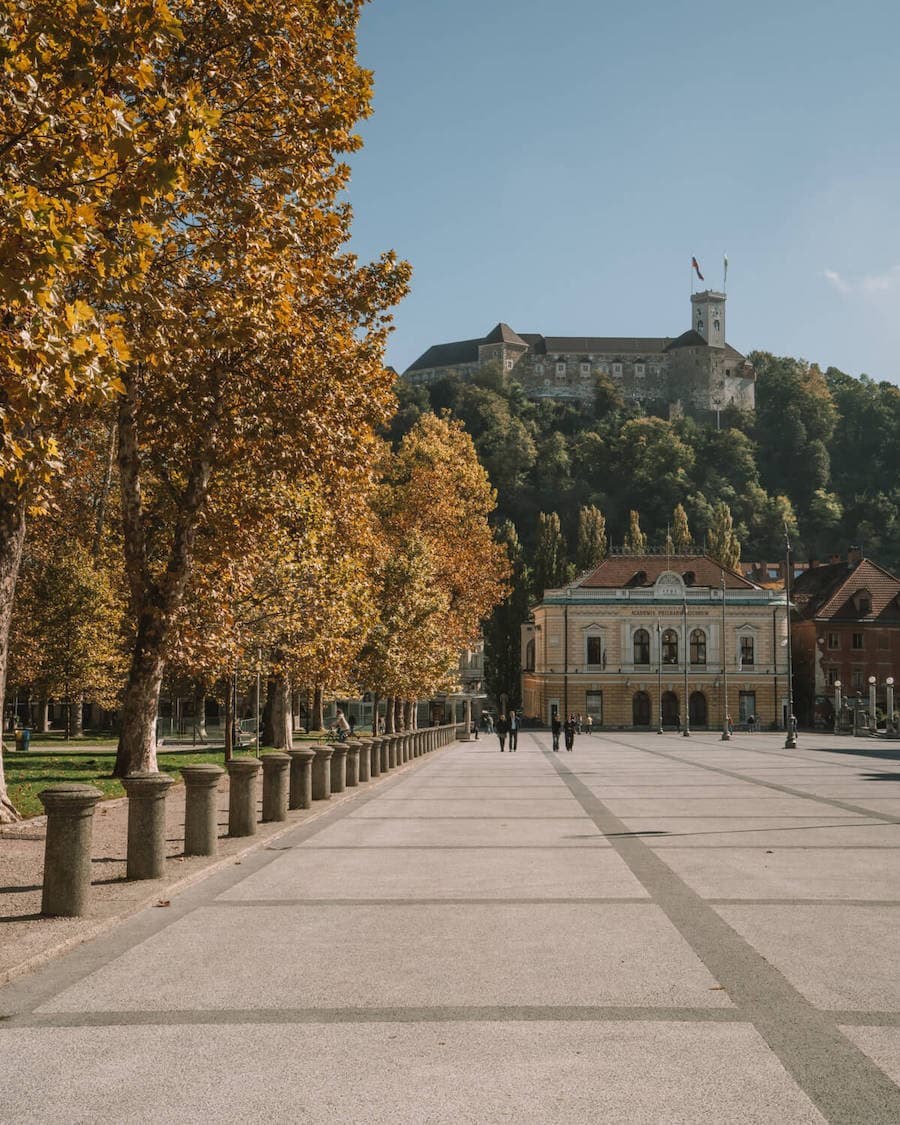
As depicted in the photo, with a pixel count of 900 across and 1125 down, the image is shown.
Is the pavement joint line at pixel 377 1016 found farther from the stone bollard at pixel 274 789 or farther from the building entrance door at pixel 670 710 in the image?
the building entrance door at pixel 670 710

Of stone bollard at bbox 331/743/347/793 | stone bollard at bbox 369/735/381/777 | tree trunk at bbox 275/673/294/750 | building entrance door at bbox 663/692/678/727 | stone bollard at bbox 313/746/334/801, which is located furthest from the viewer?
building entrance door at bbox 663/692/678/727

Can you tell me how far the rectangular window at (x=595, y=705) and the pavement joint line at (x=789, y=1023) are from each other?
3158 inches

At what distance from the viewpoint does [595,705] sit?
294 feet

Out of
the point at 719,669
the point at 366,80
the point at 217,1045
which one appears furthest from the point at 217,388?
the point at 719,669

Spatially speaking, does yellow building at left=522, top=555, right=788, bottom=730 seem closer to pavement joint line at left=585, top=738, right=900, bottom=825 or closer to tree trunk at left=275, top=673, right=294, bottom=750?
tree trunk at left=275, top=673, right=294, bottom=750

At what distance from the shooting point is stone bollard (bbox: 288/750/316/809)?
17672 millimetres

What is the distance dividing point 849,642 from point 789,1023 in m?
87.3

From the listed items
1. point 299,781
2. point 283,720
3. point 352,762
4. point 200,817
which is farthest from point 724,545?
point 200,817

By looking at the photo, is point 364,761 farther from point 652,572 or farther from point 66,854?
point 652,572

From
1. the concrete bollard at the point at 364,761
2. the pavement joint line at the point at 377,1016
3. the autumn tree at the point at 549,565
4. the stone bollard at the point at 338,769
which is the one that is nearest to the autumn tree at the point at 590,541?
the autumn tree at the point at 549,565

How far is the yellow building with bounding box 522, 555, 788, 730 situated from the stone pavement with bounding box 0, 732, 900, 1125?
7663 cm

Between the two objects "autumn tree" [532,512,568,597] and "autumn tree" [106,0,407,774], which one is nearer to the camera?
"autumn tree" [106,0,407,774]

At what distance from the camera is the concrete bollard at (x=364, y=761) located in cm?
2552

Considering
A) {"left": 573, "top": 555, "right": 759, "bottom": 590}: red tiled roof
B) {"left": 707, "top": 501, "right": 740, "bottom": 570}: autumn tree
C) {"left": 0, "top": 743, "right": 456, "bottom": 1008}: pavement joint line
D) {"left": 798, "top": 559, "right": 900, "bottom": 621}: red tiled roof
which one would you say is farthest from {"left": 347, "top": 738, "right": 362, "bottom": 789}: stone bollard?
{"left": 707, "top": 501, "right": 740, "bottom": 570}: autumn tree
